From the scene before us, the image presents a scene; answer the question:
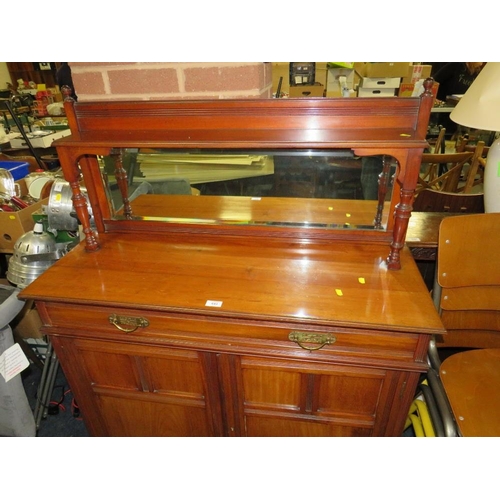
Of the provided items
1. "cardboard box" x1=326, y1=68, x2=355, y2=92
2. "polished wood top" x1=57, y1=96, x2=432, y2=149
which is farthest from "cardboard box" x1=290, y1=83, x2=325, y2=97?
"polished wood top" x1=57, y1=96, x2=432, y2=149

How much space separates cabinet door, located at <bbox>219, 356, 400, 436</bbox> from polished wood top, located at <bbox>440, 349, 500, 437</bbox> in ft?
0.72

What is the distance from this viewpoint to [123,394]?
48.4 inches

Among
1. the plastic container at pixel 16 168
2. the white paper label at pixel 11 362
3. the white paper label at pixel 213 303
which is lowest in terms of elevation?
the white paper label at pixel 11 362

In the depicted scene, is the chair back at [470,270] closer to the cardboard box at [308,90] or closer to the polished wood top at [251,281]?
the polished wood top at [251,281]

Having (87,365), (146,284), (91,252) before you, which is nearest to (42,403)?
(87,365)

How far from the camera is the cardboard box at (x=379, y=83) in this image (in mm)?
3195

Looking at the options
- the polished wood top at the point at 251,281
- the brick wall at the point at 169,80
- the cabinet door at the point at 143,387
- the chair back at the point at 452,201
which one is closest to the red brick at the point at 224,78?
the brick wall at the point at 169,80

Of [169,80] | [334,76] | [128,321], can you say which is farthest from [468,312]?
[334,76]

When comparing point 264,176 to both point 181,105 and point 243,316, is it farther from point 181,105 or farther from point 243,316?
point 243,316

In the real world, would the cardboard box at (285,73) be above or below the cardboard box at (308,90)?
above

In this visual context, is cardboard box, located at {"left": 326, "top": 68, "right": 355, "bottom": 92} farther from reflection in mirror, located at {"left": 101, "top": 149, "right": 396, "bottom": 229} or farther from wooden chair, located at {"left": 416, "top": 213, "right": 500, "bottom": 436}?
wooden chair, located at {"left": 416, "top": 213, "right": 500, "bottom": 436}

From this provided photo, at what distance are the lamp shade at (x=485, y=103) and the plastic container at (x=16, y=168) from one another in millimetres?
2215

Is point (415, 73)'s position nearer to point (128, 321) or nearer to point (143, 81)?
point (143, 81)

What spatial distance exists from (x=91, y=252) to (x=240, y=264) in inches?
21.2
